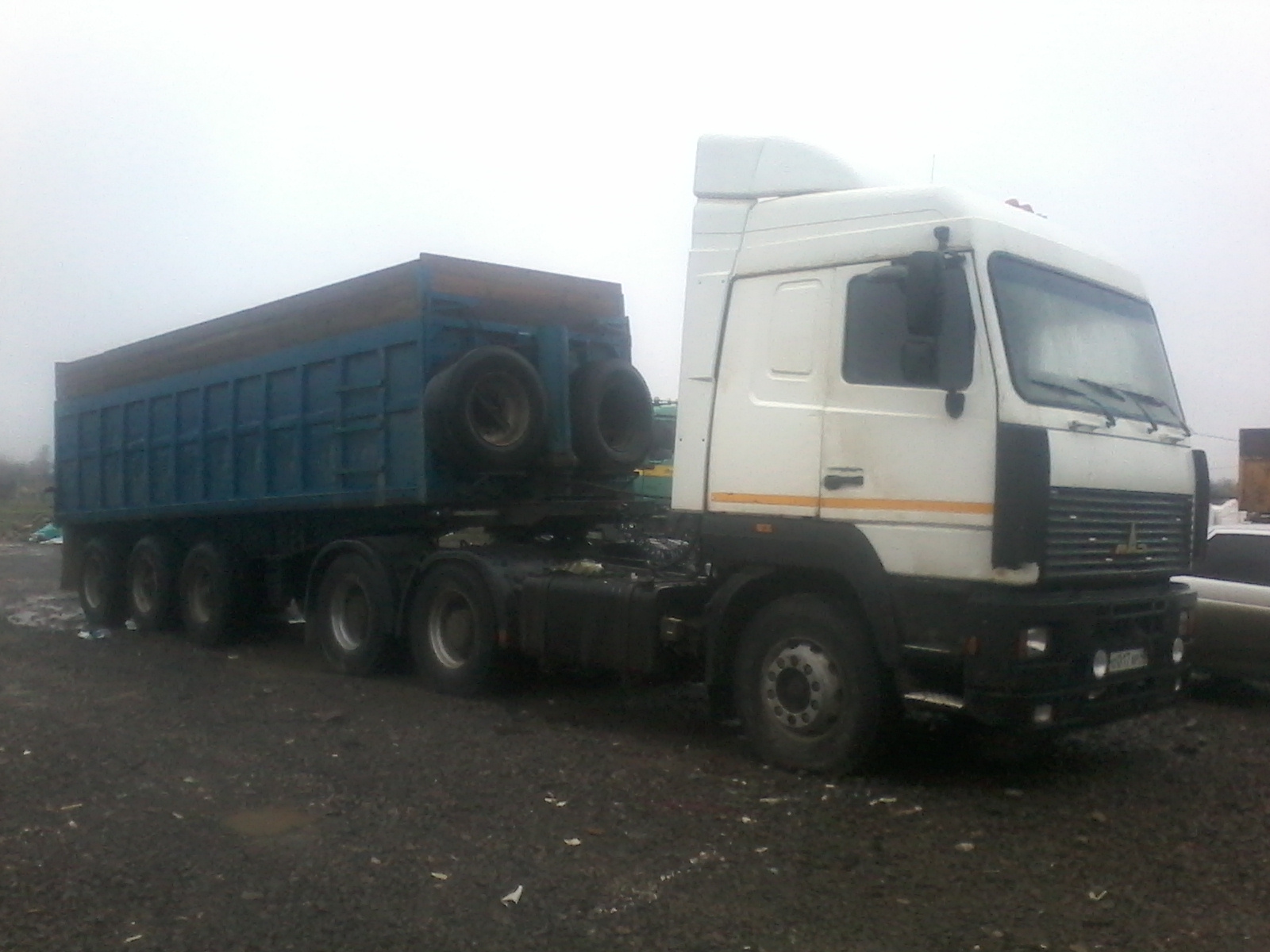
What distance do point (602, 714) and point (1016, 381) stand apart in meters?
3.97

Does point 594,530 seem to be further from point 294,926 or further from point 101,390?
point 101,390

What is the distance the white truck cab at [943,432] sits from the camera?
19.9 ft

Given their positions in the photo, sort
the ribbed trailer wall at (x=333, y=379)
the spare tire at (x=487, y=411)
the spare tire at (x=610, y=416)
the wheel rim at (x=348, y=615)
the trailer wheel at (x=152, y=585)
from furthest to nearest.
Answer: the trailer wheel at (x=152, y=585) → the wheel rim at (x=348, y=615) → the spare tire at (x=610, y=416) → the ribbed trailer wall at (x=333, y=379) → the spare tire at (x=487, y=411)

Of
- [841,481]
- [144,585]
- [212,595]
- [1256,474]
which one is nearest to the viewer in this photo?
[841,481]

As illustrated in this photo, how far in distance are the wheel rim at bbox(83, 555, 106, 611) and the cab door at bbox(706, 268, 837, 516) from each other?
10.4 m

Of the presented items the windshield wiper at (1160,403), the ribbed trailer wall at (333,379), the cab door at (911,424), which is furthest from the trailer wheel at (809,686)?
the ribbed trailer wall at (333,379)

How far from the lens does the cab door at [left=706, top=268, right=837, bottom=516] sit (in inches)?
267

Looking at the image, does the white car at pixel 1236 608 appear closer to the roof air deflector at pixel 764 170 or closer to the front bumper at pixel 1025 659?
the front bumper at pixel 1025 659

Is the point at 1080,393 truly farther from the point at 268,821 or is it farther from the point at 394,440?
the point at 394,440

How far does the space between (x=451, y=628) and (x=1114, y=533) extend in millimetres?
5040

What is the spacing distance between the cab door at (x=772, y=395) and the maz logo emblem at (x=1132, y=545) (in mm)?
1543

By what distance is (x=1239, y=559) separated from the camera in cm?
949

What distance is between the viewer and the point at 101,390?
14812 mm

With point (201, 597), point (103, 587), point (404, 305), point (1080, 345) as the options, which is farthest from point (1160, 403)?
point (103, 587)
